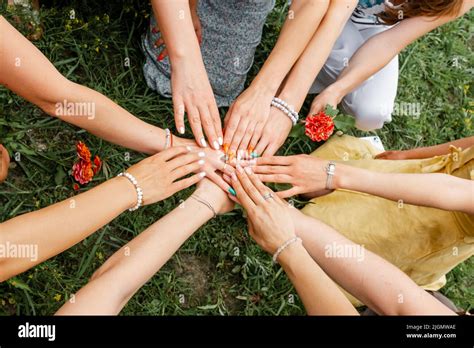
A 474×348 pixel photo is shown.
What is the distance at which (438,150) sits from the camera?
85.1 inches

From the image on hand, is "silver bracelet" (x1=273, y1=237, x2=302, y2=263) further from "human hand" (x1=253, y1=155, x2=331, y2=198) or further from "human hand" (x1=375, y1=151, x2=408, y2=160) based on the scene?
"human hand" (x1=375, y1=151, x2=408, y2=160)

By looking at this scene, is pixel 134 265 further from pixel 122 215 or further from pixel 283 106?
pixel 283 106

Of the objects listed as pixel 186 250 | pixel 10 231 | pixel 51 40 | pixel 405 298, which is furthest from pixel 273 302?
pixel 51 40

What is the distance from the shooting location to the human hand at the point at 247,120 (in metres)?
2.01

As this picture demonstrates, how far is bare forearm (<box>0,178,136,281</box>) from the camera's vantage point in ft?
4.99

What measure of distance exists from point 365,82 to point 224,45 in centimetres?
62

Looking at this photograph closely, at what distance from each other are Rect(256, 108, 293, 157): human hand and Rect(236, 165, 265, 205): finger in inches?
4.9

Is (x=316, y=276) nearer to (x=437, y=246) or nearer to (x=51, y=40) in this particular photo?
(x=437, y=246)

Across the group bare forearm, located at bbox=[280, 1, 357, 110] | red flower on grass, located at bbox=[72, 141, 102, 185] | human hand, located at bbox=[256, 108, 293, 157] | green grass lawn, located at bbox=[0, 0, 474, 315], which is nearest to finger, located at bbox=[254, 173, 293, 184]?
human hand, located at bbox=[256, 108, 293, 157]

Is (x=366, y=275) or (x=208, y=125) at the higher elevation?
(x=208, y=125)

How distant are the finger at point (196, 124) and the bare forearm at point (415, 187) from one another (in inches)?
19.4

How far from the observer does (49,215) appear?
1.60 meters

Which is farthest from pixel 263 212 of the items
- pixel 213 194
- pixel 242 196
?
pixel 213 194
